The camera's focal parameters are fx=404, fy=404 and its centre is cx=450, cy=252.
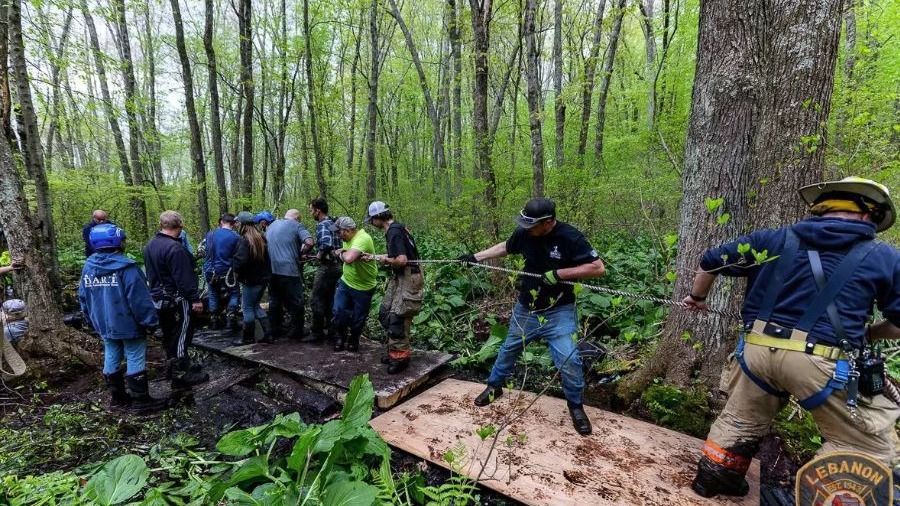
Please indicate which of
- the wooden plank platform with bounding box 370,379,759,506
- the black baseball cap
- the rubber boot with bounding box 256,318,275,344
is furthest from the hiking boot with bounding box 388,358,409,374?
the black baseball cap

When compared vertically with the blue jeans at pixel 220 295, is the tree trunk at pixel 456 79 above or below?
above

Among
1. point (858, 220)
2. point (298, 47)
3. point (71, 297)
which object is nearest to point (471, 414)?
point (858, 220)

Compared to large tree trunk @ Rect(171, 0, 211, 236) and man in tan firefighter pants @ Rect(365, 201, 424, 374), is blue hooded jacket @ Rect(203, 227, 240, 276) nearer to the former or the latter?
man in tan firefighter pants @ Rect(365, 201, 424, 374)

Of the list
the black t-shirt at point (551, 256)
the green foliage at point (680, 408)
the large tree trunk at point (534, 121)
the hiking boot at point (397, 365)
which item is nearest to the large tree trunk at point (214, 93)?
the large tree trunk at point (534, 121)

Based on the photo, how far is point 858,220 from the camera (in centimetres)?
222

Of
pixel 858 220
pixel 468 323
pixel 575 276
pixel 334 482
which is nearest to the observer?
pixel 858 220

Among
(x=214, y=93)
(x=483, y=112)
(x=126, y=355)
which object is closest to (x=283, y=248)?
(x=126, y=355)

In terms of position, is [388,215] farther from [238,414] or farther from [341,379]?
[238,414]

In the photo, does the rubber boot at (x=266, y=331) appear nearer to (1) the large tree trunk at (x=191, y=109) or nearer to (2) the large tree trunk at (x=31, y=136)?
(2) the large tree trunk at (x=31, y=136)

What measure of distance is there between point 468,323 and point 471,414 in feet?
8.63

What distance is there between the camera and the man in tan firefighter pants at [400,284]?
15.4 ft

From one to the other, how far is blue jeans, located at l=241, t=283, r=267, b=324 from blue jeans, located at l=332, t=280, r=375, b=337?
1.30m

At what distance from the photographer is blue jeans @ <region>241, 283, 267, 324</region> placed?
19.1 feet

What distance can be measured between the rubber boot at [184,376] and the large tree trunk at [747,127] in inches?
205
